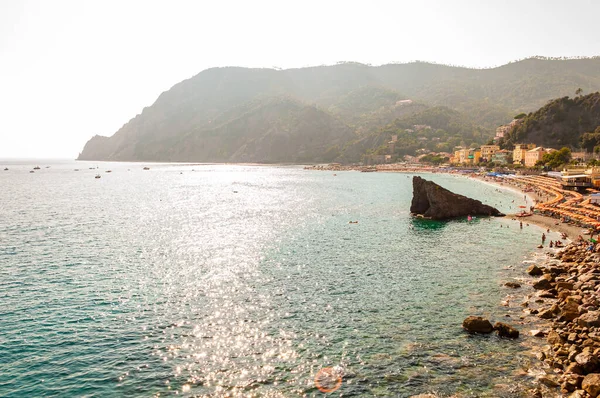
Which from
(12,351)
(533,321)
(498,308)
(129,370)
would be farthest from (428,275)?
(12,351)

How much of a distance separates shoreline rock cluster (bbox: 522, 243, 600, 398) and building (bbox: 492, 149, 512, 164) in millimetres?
155466

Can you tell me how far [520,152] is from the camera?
169125mm

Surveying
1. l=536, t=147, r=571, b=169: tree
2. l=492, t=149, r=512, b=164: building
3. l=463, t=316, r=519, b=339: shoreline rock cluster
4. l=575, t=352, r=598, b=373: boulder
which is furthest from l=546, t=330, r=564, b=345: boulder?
l=492, t=149, r=512, b=164: building

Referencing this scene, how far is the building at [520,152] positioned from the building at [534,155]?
20.6 ft

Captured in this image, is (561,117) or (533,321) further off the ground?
(561,117)

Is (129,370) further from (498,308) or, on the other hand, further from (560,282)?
(560,282)

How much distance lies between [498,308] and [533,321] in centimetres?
287

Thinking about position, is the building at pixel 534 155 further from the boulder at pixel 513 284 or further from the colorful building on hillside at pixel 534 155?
the boulder at pixel 513 284

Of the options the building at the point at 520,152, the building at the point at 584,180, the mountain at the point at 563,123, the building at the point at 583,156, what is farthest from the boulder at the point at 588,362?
the mountain at the point at 563,123

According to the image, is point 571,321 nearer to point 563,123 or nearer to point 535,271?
point 535,271

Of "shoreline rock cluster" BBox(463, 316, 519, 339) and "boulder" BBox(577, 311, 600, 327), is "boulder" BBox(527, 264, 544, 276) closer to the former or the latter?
"boulder" BBox(577, 311, 600, 327)

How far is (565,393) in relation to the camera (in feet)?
60.1

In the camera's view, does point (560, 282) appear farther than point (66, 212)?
No

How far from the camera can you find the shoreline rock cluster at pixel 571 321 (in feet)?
62.7
